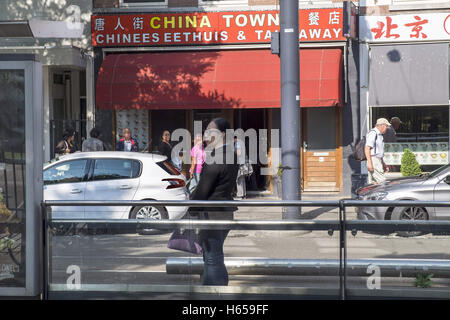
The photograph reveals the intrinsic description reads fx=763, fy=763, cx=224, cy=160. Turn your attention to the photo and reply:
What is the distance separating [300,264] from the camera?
6.29 metres

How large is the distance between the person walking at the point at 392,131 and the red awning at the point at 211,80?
1.47m

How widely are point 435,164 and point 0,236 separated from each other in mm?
13713

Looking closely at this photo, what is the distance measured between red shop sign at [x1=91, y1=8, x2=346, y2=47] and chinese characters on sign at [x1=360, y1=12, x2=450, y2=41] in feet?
2.30

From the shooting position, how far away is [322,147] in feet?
61.3

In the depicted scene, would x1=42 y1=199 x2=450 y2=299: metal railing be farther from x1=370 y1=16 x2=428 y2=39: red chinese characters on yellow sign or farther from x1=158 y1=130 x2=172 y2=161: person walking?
x1=370 y1=16 x2=428 y2=39: red chinese characters on yellow sign

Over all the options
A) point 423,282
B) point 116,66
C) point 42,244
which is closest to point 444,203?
point 423,282

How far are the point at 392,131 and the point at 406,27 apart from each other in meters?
2.48

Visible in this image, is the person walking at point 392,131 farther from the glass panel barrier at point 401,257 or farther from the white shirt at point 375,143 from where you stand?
the glass panel barrier at point 401,257

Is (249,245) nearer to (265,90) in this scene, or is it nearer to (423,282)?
(423,282)

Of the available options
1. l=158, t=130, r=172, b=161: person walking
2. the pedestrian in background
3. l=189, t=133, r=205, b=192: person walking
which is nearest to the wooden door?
the pedestrian in background

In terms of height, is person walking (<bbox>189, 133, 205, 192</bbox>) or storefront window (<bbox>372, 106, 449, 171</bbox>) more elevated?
storefront window (<bbox>372, 106, 449, 171</bbox>)

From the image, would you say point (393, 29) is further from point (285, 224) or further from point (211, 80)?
point (285, 224)

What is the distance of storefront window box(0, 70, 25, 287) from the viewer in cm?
626

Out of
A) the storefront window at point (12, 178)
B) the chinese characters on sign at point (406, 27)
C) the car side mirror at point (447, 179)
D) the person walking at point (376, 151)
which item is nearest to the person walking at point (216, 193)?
the storefront window at point (12, 178)
